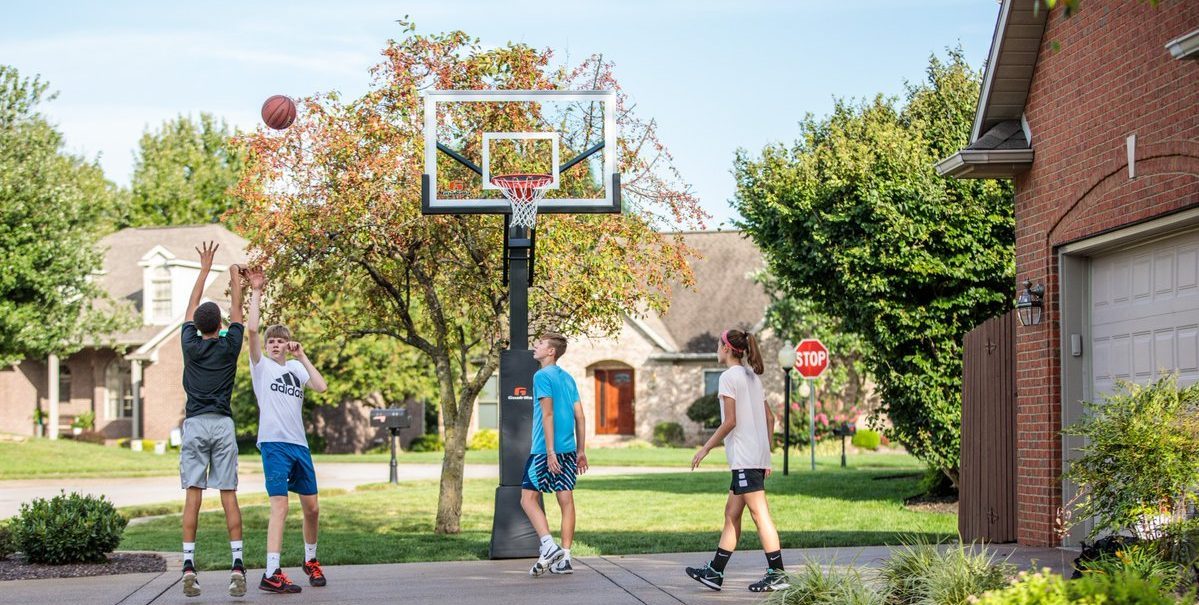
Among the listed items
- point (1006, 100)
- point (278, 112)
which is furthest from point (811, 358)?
point (278, 112)

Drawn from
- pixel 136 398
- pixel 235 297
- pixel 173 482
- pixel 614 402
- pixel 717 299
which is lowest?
pixel 173 482

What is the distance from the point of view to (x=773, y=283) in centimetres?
3766

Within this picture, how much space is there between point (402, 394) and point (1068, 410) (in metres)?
29.2

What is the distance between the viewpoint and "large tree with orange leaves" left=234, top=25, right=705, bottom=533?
13.1 metres

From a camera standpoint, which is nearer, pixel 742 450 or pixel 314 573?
pixel 742 450

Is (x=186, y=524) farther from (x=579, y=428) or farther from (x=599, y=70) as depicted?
(x=599, y=70)

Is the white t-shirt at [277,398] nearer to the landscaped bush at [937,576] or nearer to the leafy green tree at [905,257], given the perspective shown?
the landscaped bush at [937,576]

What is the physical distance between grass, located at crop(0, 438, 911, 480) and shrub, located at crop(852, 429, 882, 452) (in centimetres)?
225

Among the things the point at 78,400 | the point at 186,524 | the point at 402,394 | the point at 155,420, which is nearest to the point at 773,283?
the point at 402,394

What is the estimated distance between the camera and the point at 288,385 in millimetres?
8984

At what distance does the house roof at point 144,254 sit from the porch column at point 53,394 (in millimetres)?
2229

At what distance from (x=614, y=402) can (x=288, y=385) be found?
33.5 metres

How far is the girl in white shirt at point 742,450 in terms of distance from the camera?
8.69m

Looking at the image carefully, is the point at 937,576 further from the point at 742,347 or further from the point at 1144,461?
the point at 742,347
